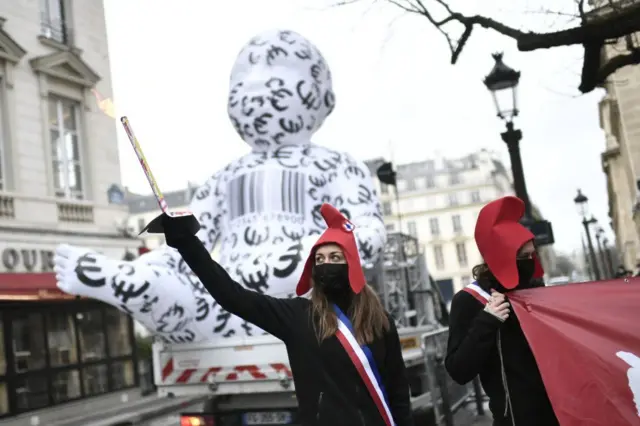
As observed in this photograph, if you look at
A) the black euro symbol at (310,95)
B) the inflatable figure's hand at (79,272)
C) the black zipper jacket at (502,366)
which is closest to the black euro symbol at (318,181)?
the black euro symbol at (310,95)

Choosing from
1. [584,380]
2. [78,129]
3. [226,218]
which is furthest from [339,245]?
[78,129]

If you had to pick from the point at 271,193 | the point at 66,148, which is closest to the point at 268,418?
the point at 271,193

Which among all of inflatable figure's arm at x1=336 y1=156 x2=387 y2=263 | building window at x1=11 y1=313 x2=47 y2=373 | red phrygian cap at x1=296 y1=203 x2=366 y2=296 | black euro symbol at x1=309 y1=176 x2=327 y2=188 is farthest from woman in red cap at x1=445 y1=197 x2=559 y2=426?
building window at x1=11 y1=313 x2=47 y2=373

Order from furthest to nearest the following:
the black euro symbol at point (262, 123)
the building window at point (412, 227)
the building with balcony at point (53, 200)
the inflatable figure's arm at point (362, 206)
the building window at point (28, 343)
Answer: the building window at point (412, 227), the building window at point (28, 343), the building with balcony at point (53, 200), the black euro symbol at point (262, 123), the inflatable figure's arm at point (362, 206)

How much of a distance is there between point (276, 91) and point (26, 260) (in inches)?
294

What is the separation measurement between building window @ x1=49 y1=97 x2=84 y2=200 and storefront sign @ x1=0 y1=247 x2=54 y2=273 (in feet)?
4.30

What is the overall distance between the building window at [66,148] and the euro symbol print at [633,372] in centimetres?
1174

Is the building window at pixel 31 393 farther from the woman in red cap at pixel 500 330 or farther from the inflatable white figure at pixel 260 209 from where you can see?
the woman in red cap at pixel 500 330

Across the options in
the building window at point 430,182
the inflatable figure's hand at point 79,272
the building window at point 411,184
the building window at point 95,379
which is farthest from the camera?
the building window at point 411,184

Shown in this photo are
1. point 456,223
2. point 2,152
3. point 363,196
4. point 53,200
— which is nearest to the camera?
point 363,196

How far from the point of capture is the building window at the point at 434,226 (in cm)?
6209

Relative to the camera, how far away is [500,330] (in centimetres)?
251

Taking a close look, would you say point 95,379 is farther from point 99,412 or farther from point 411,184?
point 411,184

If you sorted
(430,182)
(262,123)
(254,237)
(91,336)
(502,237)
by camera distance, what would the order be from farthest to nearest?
(430,182) → (91,336) → (262,123) → (254,237) → (502,237)
